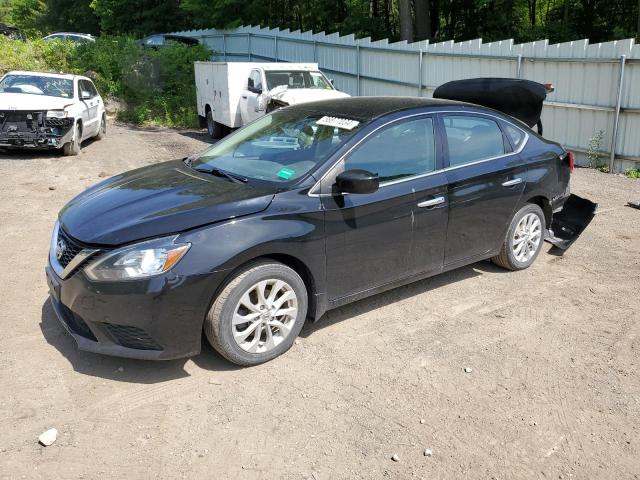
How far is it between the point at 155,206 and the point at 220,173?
0.75m

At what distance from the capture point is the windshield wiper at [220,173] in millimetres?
4426

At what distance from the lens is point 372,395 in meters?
3.75

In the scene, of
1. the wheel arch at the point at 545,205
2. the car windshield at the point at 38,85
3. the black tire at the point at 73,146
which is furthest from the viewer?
the car windshield at the point at 38,85

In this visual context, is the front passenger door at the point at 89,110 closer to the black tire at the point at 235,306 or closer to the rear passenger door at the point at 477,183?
the rear passenger door at the point at 477,183

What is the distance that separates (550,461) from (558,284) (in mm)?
2680

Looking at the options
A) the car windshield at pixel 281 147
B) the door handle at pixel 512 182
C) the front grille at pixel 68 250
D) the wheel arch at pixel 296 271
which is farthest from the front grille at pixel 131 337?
the door handle at pixel 512 182

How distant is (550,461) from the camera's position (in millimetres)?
3188

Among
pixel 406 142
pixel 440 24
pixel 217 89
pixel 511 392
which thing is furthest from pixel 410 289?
pixel 440 24

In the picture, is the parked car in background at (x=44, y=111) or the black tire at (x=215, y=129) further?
the black tire at (x=215, y=129)

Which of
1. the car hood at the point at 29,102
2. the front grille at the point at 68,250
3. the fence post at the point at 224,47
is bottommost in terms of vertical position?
the front grille at the point at 68,250

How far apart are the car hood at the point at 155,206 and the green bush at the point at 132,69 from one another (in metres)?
13.4

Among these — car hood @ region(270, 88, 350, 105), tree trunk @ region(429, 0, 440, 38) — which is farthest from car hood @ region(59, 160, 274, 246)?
tree trunk @ region(429, 0, 440, 38)

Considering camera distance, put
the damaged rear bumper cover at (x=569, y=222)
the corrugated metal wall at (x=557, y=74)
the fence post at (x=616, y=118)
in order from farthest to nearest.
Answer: the corrugated metal wall at (x=557, y=74), the fence post at (x=616, y=118), the damaged rear bumper cover at (x=569, y=222)

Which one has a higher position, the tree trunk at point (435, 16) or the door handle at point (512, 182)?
the tree trunk at point (435, 16)
